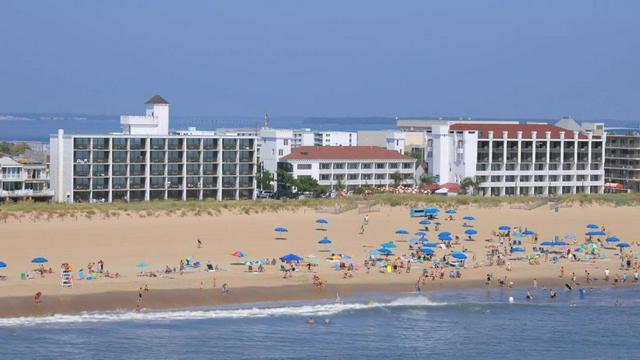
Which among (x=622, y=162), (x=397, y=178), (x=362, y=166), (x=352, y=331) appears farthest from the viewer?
(x=622, y=162)

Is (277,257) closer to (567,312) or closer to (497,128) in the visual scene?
(567,312)

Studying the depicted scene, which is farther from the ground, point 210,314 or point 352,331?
point 210,314

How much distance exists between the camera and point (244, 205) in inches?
2657

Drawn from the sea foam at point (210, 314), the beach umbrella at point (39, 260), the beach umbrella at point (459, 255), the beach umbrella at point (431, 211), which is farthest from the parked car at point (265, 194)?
the sea foam at point (210, 314)

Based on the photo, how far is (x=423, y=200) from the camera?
2884 inches

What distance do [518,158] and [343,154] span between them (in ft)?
46.7

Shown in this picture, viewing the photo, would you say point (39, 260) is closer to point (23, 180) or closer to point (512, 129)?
point (23, 180)

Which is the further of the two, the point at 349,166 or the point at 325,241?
the point at 349,166

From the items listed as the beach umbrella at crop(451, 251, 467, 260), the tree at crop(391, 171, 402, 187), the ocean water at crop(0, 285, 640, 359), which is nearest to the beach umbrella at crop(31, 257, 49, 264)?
the ocean water at crop(0, 285, 640, 359)

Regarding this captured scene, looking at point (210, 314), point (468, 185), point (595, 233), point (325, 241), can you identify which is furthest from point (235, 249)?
point (468, 185)

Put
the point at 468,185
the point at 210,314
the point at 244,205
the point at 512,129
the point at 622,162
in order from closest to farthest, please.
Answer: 1. the point at 210,314
2. the point at 244,205
3. the point at 468,185
4. the point at 512,129
5. the point at 622,162

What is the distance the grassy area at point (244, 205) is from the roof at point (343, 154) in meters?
12.9

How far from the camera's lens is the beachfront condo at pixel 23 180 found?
71.2 meters

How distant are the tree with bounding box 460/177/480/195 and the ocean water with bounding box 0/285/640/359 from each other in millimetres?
42996
